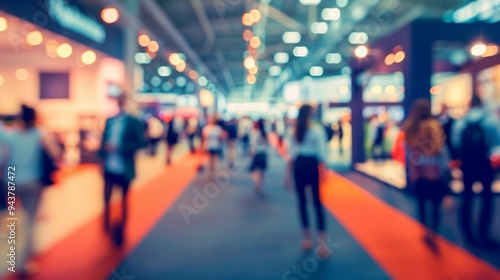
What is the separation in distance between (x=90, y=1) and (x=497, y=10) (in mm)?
11284

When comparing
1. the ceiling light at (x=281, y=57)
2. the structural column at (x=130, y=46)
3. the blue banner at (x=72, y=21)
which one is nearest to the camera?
the blue banner at (x=72, y=21)

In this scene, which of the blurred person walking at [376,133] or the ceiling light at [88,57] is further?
the blurred person walking at [376,133]

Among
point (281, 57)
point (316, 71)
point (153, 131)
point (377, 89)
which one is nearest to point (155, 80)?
point (316, 71)

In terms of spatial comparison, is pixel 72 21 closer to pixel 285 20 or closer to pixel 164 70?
pixel 285 20

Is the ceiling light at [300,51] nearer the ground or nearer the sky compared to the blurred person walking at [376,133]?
nearer the sky

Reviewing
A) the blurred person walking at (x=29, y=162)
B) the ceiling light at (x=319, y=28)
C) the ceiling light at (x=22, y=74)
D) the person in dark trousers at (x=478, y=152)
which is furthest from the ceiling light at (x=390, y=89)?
the blurred person walking at (x=29, y=162)

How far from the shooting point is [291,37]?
18.5 metres

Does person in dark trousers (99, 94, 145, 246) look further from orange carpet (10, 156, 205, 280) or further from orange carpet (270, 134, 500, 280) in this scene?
orange carpet (270, 134, 500, 280)

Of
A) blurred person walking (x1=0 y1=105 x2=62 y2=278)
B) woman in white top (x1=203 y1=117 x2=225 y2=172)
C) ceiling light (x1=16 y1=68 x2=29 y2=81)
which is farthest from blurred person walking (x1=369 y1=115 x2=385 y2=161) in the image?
ceiling light (x1=16 y1=68 x2=29 y2=81)

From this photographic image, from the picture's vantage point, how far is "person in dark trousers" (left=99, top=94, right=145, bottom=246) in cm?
396

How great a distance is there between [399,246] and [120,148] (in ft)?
9.90

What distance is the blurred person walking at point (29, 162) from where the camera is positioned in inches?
123

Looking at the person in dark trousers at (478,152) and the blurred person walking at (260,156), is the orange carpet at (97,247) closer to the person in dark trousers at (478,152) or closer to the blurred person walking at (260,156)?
the blurred person walking at (260,156)
